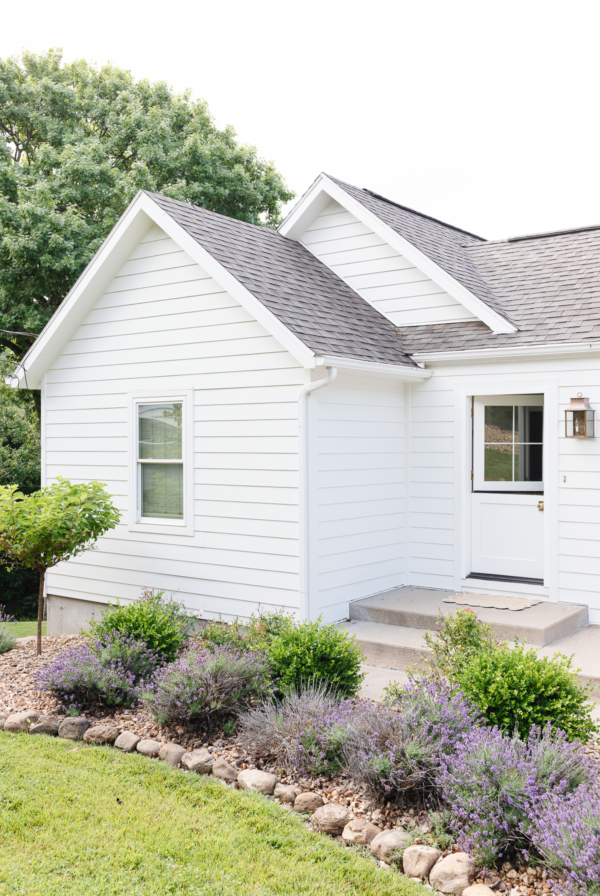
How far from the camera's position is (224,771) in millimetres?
4391

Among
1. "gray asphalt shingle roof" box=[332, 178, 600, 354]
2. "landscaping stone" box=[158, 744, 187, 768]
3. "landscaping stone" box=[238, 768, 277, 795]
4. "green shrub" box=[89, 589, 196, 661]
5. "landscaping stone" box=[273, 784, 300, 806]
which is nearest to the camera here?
"landscaping stone" box=[273, 784, 300, 806]

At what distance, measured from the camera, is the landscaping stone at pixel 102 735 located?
4953 mm

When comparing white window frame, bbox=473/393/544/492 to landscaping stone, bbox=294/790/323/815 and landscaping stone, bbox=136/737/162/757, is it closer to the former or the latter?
landscaping stone, bbox=136/737/162/757

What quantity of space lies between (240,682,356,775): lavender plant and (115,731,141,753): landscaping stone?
2.33 feet

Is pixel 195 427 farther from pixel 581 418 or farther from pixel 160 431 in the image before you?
pixel 581 418

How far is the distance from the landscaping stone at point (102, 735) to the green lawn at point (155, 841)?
0.39 meters

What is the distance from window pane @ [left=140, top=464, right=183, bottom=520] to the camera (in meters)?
8.21

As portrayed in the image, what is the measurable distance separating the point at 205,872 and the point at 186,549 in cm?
488

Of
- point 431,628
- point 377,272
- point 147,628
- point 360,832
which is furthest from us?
point 377,272

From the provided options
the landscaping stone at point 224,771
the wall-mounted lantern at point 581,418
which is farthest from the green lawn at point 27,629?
the wall-mounted lantern at point 581,418

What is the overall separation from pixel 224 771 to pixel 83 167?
14.0 m

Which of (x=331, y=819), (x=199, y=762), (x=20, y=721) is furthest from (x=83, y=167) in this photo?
(x=331, y=819)

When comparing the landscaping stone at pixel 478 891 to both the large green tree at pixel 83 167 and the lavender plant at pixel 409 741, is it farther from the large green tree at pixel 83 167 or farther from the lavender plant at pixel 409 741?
the large green tree at pixel 83 167

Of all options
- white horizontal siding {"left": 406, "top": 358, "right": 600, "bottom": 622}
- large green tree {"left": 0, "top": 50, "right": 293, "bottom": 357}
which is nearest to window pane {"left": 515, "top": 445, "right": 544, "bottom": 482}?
white horizontal siding {"left": 406, "top": 358, "right": 600, "bottom": 622}
